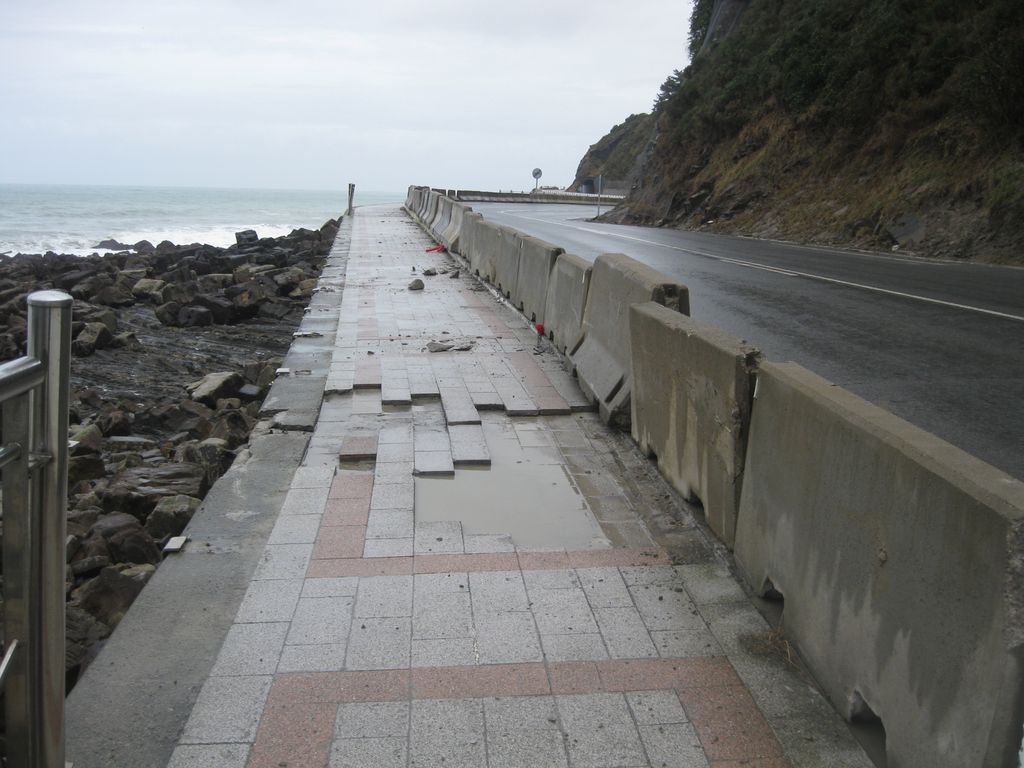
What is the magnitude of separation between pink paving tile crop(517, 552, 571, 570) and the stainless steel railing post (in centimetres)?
248

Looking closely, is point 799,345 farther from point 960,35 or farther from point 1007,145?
point 960,35

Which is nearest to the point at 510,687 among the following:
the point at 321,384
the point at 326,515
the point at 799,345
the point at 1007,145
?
the point at 326,515

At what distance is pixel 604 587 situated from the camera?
454cm

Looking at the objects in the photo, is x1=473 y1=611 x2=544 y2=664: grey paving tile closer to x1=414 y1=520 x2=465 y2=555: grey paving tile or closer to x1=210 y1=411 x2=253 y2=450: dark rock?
x1=414 y1=520 x2=465 y2=555: grey paving tile

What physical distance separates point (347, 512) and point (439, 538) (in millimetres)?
648

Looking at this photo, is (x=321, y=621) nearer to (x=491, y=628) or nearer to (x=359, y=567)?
(x=359, y=567)

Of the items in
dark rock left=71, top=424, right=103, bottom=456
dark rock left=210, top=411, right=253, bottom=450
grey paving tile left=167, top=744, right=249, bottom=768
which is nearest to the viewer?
grey paving tile left=167, top=744, right=249, bottom=768

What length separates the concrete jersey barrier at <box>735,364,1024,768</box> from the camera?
250cm

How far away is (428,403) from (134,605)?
386 centimetres

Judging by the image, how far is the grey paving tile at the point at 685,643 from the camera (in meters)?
3.92

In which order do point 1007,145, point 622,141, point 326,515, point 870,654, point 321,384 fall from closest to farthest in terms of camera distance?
point 870,654, point 326,515, point 321,384, point 1007,145, point 622,141

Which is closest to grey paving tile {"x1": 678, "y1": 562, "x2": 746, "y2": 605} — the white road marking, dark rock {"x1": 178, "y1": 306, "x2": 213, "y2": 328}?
the white road marking

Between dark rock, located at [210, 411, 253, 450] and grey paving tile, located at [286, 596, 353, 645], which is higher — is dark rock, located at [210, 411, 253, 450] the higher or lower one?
the lower one

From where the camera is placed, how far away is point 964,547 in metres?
2.63
